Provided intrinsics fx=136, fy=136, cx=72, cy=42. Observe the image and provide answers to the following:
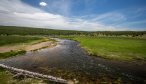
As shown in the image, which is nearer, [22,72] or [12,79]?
[12,79]

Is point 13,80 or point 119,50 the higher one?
point 119,50

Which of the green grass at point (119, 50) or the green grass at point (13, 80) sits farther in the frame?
the green grass at point (119, 50)

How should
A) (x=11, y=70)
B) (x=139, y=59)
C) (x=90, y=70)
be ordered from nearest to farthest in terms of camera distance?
1. (x=11, y=70)
2. (x=90, y=70)
3. (x=139, y=59)

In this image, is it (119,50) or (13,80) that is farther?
(119,50)

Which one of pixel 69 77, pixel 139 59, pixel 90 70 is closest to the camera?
pixel 69 77

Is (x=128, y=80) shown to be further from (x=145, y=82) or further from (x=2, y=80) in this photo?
(x=2, y=80)

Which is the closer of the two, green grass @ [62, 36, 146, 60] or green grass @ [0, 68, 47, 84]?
green grass @ [0, 68, 47, 84]

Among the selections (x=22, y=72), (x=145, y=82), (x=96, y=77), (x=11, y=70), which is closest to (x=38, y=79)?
(x=22, y=72)

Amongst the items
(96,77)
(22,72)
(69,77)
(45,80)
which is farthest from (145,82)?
(22,72)

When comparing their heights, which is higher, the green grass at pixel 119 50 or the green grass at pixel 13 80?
the green grass at pixel 119 50

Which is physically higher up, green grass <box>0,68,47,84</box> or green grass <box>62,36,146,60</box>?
green grass <box>62,36,146,60</box>
